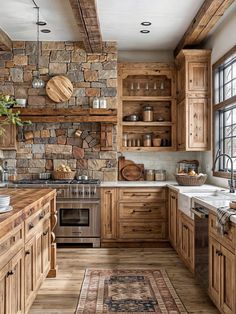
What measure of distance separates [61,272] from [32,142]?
2.44m

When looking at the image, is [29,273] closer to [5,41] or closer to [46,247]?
[46,247]

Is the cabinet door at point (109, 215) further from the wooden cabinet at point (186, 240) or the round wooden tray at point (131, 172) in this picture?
the wooden cabinet at point (186, 240)

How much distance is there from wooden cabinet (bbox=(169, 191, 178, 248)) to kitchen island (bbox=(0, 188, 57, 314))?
1.81 metres

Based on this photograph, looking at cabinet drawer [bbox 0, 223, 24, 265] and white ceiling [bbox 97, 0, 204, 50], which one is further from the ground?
white ceiling [bbox 97, 0, 204, 50]

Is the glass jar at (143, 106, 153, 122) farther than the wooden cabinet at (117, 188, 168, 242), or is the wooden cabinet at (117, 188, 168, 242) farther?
the glass jar at (143, 106, 153, 122)

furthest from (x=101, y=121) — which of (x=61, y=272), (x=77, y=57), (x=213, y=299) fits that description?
(x=213, y=299)

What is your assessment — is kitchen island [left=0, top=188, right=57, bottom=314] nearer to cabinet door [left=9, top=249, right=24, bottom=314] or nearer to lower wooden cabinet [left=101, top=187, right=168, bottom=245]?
cabinet door [left=9, top=249, right=24, bottom=314]

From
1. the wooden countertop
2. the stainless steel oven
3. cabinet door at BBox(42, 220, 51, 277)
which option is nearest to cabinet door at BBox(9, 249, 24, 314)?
the wooden countertop

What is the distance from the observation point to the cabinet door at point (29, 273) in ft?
9.48

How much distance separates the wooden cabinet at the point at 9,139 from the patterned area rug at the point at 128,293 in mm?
2494

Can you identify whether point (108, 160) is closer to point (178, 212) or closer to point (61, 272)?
point (178, 212)

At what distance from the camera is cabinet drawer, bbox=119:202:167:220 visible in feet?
18.5

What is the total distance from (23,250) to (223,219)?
1.46m

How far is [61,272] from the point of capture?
440 cm
